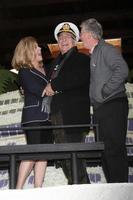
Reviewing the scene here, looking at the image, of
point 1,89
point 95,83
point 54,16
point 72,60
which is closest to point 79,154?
point 95,83

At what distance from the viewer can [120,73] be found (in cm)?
294

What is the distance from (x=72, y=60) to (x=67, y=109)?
1.04 feet

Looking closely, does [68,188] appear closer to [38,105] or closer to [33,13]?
[38,105]

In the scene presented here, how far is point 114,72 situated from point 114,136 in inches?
15.3

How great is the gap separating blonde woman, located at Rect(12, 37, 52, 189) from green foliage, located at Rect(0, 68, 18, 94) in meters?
1.58

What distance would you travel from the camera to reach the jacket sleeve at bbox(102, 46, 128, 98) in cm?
292

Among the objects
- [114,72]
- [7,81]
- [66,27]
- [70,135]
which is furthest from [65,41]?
[7,81]

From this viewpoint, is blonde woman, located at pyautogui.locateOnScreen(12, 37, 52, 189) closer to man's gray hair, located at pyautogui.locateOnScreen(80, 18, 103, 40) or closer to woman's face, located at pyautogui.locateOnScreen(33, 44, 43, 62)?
woman's face, located at pyautogui.locateOnScreen(33, 44, 43, 62)

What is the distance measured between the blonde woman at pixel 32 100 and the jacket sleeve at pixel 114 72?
46cm

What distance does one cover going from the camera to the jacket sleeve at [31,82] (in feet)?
10.3

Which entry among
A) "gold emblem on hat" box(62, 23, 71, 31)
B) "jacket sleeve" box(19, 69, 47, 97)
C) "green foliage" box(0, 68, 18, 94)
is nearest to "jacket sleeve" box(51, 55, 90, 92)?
"jacket sleeve" box(19, 69, 47, 97)

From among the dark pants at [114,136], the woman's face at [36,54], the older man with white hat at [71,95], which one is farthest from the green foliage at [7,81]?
the dark pants at [114,136]

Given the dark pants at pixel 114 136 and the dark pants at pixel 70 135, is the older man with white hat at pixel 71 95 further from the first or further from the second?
the dark pants at pixel 114 136

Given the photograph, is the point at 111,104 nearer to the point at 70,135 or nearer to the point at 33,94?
the point at 70,135
